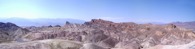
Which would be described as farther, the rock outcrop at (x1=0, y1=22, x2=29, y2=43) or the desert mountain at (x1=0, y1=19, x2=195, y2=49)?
the rock outcrop at (x1=0, y1=22, x2=29, y2=43)

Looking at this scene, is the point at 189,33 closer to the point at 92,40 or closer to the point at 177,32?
Answer: the point at 177,32

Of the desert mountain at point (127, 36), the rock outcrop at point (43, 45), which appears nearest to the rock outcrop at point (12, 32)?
the desert mountain at point (127, 36)

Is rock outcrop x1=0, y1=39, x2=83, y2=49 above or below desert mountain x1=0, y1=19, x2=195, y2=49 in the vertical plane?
above

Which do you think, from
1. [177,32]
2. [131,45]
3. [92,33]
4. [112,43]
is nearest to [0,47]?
[131,45]

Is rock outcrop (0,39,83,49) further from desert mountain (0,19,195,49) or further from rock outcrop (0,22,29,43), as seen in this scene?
rock outcrop (0,22,29,43)

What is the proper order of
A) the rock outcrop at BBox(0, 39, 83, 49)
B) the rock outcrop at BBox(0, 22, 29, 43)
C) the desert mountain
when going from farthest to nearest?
the rock outcrop at BBox(0, 22, 29, 43) → the desert mountain → the rock outcrop at BBox(0, 39, 83, 49)

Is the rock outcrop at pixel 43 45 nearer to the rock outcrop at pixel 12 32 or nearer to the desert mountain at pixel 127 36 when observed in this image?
the desert mountain at pixel 127 36

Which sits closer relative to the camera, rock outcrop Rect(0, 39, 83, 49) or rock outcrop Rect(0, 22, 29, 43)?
rock outcrop Rect(0, 39, 83, 49)

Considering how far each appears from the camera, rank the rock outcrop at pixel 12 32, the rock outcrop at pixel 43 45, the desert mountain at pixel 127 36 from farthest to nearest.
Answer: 1. the rock outcrop at pixel 12 32
2. the desert mountain at pixel 127 36
3. the rock outcrop at pixel 43 45

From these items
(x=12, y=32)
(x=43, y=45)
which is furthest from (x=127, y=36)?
(x=12, y=32)

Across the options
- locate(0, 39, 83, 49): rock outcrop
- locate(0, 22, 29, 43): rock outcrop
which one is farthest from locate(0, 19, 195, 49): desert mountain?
locate(0, 39, 83, 49): rock outcrop

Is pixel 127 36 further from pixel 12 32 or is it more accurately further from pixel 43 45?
pixel 12 32

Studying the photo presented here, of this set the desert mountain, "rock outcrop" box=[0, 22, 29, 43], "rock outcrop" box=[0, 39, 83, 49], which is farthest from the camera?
"rock outcrop" box=[0, 22, 29, 43]
